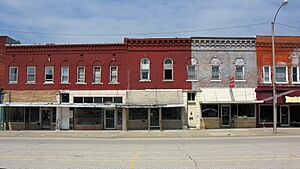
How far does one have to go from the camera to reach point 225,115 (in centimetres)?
3167

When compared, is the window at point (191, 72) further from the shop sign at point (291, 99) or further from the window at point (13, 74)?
the window at point (13, 74)

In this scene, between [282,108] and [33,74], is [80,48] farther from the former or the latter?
[282,108]

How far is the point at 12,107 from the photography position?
105 feet

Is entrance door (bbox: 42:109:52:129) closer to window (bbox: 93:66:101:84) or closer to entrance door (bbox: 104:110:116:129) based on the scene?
window (bbox: 93:66:101:84)

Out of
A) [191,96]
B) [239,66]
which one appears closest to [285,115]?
[239,66]

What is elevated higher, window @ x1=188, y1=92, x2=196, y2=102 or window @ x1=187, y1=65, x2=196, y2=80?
window @ x1=187, y1=65, x2=196, y2=80

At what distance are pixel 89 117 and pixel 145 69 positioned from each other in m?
6.50

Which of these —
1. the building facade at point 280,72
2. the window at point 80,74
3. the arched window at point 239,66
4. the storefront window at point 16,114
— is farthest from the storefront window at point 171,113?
the storefront window at point 16,114

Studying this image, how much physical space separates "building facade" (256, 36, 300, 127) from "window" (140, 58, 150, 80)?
383 inches

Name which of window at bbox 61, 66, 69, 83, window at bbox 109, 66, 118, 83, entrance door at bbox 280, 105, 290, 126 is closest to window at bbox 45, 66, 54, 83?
window at bbox 61, 66, 69, 83

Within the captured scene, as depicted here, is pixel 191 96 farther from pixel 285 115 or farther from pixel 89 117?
pixel 89 117

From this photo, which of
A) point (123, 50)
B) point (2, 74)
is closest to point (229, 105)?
point (123, 50)

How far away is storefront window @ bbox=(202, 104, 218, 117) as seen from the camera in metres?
31.3

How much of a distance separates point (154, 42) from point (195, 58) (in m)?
3.89
